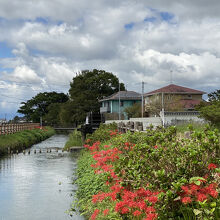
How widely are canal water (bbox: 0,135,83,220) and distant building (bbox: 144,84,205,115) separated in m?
32.7

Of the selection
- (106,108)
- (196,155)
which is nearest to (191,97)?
(106,108)

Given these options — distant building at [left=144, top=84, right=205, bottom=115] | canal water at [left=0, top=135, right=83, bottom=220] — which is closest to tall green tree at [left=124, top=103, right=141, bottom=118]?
distant building at [left=144, top=84, right=205, bottom=115]

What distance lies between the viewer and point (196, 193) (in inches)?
219

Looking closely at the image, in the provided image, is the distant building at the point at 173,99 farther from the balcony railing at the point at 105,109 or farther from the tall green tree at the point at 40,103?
the tall green tree at the point at 40,103

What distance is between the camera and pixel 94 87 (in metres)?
67.4

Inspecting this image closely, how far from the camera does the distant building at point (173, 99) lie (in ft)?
172

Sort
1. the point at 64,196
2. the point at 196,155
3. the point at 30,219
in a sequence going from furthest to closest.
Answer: the point at 64,196, the point at 30,219, the point at 196,155

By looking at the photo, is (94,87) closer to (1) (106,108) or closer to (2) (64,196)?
(1) (106,108)

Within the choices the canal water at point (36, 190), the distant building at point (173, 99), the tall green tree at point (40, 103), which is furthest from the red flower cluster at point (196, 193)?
the tall green tree at point (40, 103)

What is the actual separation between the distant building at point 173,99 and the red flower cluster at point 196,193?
46.1m

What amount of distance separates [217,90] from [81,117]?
24839 millimetres

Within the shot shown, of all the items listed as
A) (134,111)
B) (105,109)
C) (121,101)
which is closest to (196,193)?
(134,111)

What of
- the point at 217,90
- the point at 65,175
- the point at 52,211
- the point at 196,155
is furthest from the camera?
the point at 217,90

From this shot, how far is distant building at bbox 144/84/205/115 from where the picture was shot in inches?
2063
